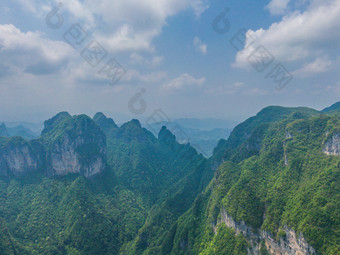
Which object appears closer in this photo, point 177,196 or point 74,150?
point 177,196

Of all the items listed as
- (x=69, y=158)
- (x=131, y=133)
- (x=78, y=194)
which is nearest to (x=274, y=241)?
(x=78, y=194)

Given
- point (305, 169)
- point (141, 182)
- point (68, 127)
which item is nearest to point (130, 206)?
point (141, 182)

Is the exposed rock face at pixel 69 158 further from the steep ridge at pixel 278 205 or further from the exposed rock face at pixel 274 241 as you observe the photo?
the exposed rock face at pixel 274 241

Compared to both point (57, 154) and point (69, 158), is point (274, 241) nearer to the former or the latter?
point (69, 158)

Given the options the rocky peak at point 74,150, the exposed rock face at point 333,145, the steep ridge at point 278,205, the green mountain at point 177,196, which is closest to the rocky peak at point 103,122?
the green mountain at point 177,196

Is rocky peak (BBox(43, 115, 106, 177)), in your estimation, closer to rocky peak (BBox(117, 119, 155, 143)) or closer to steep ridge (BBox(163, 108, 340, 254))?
rocky peak (BBox(117, 119, 155, 143))

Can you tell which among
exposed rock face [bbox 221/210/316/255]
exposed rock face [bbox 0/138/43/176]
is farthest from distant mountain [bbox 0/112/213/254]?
exposed rock face [bbox 221/210/316/255]
